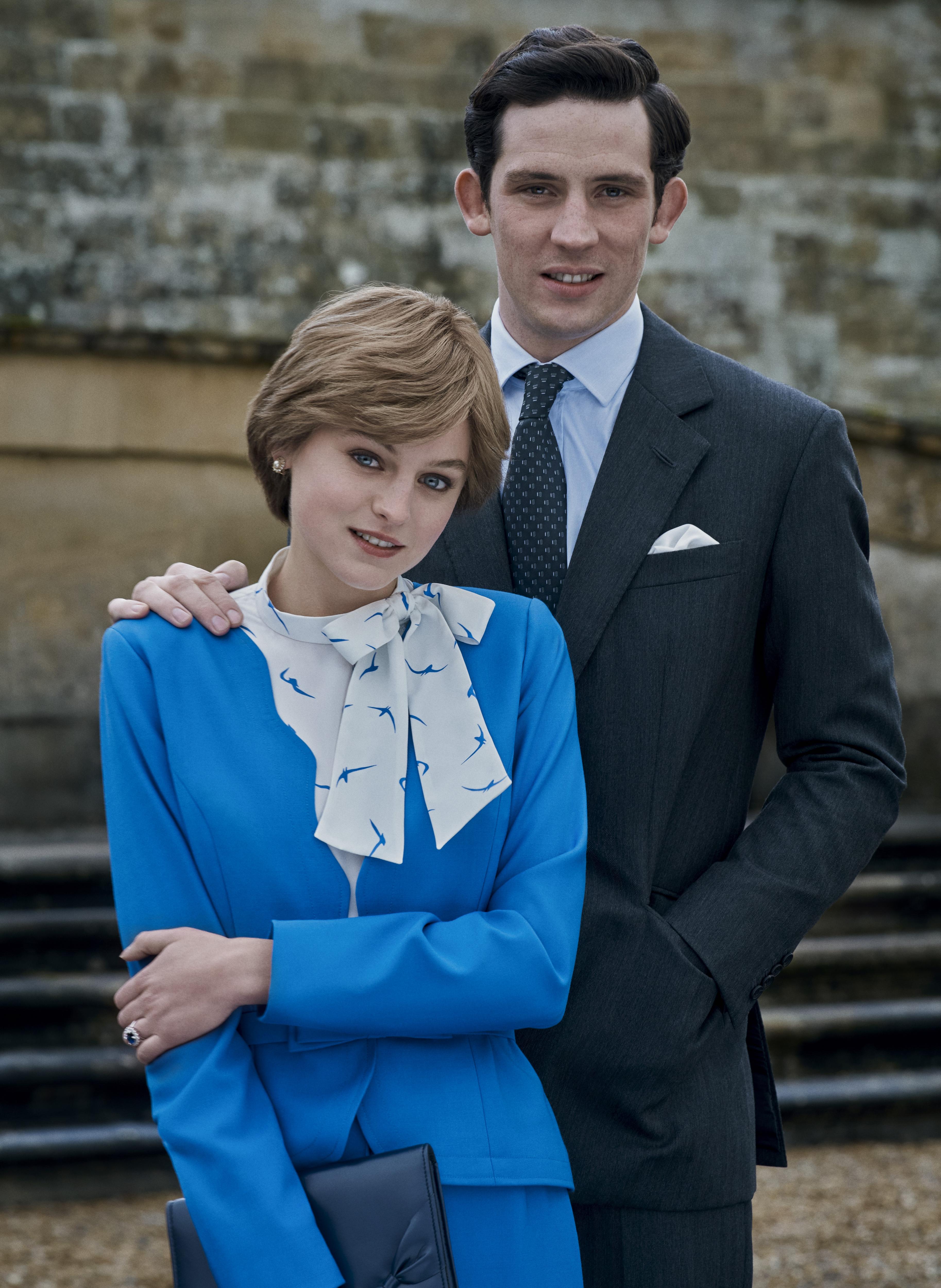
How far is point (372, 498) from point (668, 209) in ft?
2.23

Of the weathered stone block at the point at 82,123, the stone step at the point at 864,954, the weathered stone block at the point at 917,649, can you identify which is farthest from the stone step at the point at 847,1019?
the weathered stone block at the point at 82,123

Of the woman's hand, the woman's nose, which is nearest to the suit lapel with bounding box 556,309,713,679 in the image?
the woman's nose

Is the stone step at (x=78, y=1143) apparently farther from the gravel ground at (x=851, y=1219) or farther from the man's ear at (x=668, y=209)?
the man's ear at (x=668, y=209)

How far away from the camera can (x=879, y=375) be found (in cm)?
565

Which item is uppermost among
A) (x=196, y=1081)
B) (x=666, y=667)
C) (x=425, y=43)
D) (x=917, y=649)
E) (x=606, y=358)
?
(x=425, y=43)

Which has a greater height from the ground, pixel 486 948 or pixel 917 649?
pixel 486 948

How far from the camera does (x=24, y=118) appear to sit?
5.15 metres

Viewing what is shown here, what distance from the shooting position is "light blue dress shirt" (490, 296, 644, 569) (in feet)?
5.69

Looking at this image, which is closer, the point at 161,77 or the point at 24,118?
the point at 24,118

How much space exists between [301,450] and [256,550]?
13.8 feet

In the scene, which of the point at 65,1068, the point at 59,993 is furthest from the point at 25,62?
the point at 65,1068

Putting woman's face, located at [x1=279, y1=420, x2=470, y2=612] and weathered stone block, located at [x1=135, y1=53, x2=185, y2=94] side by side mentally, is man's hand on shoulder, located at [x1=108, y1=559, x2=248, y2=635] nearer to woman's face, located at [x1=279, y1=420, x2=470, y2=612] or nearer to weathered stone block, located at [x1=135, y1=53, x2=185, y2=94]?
woman's face, located at [x1=279, y1=420, x2=470, y2=612]

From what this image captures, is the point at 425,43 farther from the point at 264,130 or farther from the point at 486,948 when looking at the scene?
the point at 486,948

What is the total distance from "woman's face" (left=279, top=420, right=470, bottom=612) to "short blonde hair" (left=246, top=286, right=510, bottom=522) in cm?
2
